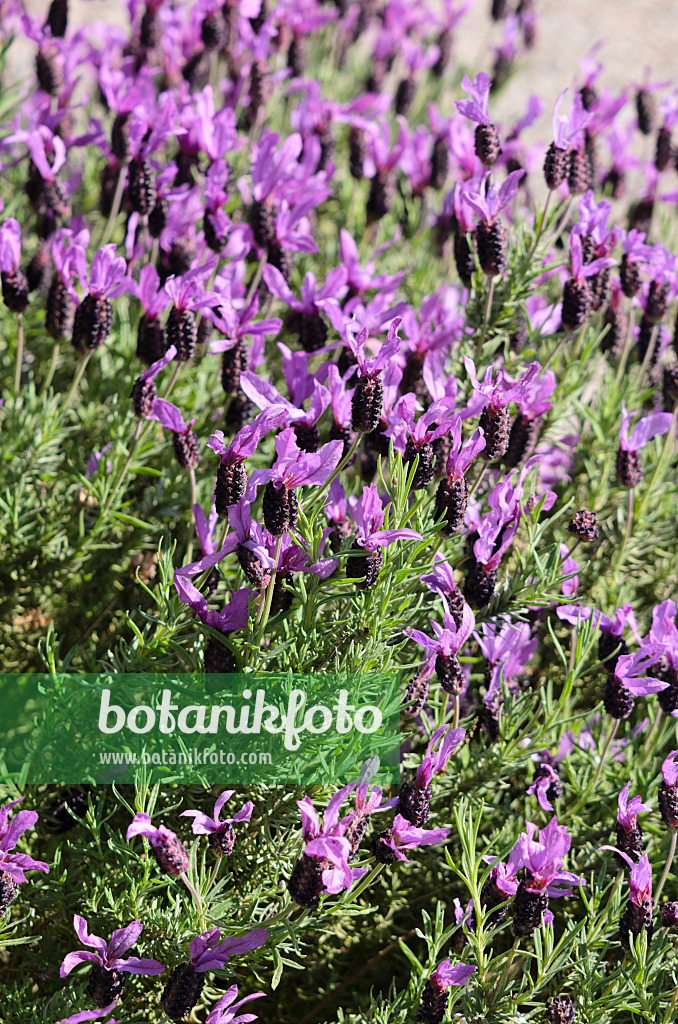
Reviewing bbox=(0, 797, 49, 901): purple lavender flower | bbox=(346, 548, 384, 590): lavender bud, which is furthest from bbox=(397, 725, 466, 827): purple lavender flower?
bbox=(0, 797, 49, 901): purple lavender flower

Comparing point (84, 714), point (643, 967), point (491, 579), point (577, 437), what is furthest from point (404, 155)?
point (643, 967)

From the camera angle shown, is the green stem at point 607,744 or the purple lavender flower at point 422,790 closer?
the purple lavender flower at point 422,790

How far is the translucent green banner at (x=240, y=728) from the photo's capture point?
1.23 m

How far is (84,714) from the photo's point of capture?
1.41 meters

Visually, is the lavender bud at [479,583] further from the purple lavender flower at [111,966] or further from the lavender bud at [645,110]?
the lavender bud at [645,110]

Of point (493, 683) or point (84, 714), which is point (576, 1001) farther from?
point (84, 714)

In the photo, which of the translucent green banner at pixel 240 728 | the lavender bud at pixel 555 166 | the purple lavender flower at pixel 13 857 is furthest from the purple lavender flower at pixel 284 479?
the lavender bud at pixel 555 166

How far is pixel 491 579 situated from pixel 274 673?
12.7 inches

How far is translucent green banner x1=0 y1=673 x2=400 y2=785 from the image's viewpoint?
4.03 ft

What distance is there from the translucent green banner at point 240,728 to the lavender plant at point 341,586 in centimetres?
3

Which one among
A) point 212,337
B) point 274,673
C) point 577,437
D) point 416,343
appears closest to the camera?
point 274,673

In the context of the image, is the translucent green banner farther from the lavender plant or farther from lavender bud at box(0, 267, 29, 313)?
lavender bud at box(0, 267, 29, 313)

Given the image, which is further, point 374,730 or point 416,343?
point 416,343

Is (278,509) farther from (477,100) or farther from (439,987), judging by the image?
(477,100)
